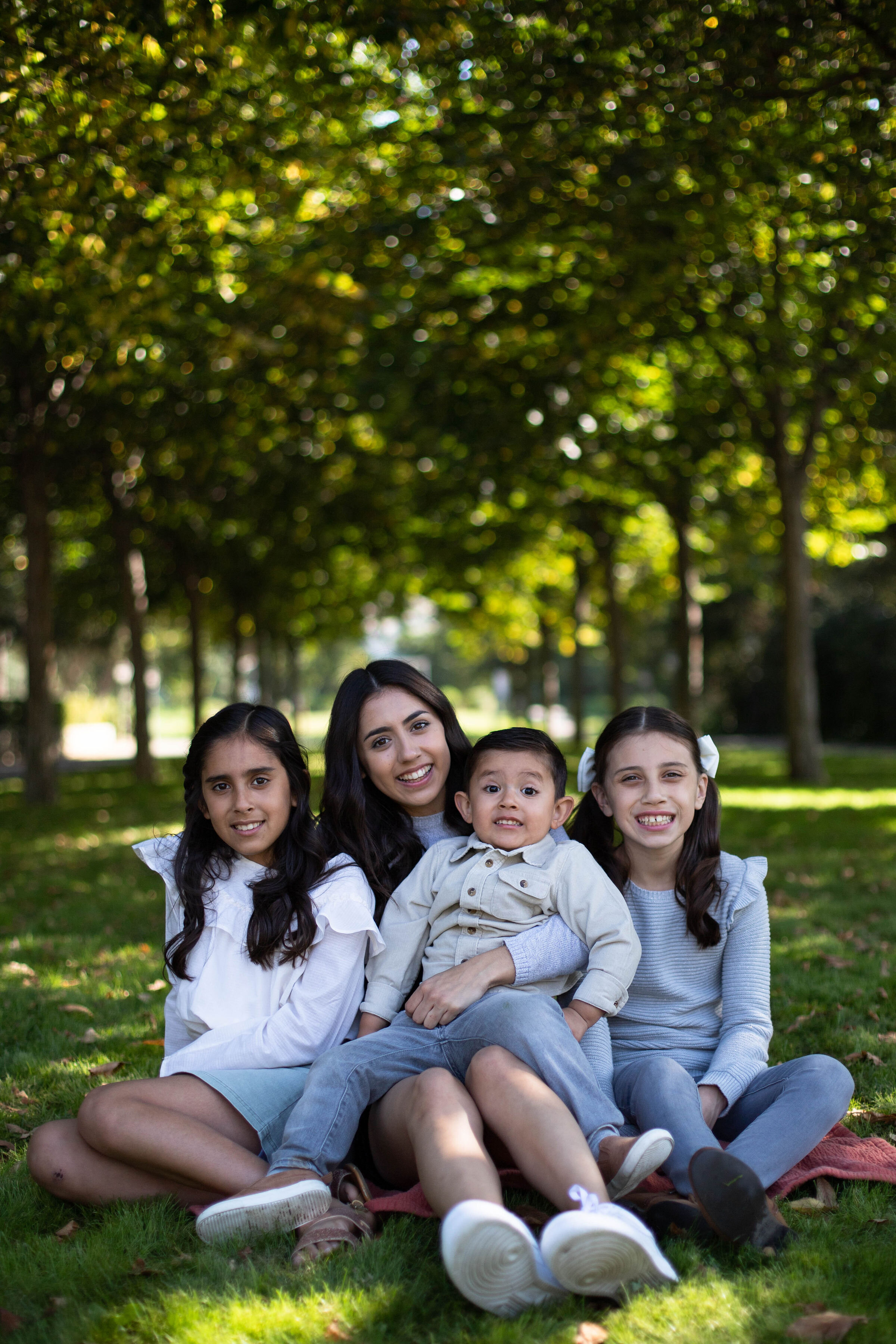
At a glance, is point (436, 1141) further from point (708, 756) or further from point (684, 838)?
point (708, 756)

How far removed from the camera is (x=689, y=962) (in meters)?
3.59

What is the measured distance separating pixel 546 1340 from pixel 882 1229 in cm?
110

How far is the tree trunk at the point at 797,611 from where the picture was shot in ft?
45.4

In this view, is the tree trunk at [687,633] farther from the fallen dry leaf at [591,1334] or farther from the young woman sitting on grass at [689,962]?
the fallen dry leaf at [591,1334]

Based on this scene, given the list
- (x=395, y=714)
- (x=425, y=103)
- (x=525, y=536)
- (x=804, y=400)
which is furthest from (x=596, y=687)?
(x=395, y=714)

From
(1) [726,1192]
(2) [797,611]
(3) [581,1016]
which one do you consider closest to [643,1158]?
(1) [726,1192]

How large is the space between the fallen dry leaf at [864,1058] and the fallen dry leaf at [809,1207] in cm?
139

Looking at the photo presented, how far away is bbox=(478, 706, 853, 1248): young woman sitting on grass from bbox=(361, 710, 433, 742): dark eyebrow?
0.58 metres

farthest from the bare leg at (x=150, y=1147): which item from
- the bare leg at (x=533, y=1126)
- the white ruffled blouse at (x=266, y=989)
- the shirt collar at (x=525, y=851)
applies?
the shirt collar at (x=525, y=851)

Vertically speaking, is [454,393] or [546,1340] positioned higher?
[454,393]

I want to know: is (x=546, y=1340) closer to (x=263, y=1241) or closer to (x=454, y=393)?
(x=263, y=1241)

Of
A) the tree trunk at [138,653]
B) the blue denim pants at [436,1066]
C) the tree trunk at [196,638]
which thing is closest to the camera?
the blue denim pants at [436,1066]

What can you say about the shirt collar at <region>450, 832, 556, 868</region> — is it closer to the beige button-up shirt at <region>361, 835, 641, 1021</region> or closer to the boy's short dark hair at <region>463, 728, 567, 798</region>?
the beige button-up shirt at <region>361, 835, 641, 1021</region>

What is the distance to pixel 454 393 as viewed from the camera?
1280 centimetres
